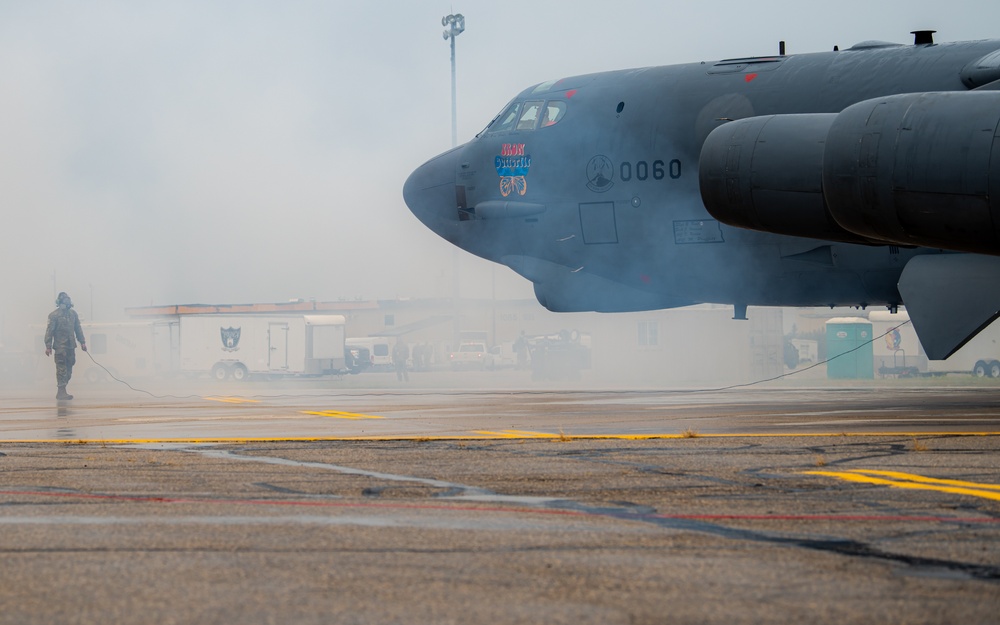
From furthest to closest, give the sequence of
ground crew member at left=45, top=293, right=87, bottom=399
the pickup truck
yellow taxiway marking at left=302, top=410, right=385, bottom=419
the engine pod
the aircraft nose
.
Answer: the pickup truck < ground crew member at left=45, top=293, right=87, bottom=399 < the aircraft nose < yellow taxiway marking at left=302, top=410, right=385, bottom=419 < the engine pod

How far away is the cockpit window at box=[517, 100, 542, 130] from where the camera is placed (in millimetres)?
19141

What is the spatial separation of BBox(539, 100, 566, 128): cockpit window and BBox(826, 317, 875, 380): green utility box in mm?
27728

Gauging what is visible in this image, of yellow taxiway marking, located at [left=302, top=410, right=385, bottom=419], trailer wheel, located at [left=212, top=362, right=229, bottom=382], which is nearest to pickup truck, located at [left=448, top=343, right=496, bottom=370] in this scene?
trailer wheel, located at [left=212, top=362, right=229, bottom=382]

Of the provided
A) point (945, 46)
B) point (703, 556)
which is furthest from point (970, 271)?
point (703, 556)

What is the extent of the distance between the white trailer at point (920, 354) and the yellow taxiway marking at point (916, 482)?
43056 mm

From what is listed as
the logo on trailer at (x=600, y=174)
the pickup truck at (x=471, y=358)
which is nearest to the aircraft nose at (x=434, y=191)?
the logo on trailer at (x=600, y=174)

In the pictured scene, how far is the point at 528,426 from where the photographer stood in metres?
13.4

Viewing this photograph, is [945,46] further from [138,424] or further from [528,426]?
[138,424]

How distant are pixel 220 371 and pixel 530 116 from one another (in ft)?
129

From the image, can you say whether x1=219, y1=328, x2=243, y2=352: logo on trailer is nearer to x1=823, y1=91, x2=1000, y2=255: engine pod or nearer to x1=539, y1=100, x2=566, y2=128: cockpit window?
x1=539, y1=100, x2=566, y2=128: cockpit window

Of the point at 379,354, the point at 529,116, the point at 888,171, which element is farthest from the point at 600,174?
the point at 379,354

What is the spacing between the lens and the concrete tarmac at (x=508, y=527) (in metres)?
4.17

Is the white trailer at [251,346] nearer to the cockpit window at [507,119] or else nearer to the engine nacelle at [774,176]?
the cockpit window at [507,119]

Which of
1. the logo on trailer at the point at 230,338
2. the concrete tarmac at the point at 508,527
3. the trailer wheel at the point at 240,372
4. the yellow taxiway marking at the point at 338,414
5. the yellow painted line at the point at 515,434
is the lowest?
the concrete tarmac at the point at 508,527
